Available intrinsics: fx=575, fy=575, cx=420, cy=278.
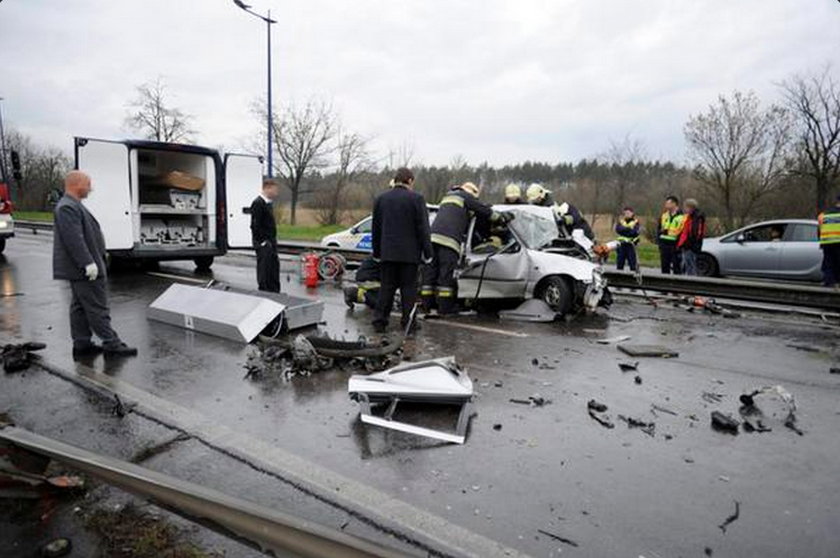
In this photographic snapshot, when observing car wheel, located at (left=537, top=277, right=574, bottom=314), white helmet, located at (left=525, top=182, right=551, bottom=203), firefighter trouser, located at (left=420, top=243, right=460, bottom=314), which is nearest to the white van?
firefighter trouser, located at (left=420, top=243, right=460, bottom=314)

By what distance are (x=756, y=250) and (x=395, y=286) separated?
9862mm

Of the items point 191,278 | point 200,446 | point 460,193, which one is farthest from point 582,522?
point 191,278

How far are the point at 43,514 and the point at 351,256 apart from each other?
37.3 feet

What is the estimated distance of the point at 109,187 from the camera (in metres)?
10.3

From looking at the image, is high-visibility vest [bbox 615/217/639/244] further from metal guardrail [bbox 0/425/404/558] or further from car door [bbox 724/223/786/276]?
metal guardrail [bbox 0/425/404/558]

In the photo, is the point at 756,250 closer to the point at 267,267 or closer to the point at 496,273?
the point at 496,273

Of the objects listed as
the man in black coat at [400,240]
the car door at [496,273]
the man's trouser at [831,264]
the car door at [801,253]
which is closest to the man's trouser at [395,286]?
the man in black coat at [400,240]

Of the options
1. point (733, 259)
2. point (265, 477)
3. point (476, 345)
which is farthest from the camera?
point (733, 259)

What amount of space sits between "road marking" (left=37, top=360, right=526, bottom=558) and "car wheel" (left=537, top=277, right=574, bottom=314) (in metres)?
4.95

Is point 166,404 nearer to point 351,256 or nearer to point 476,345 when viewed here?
point 476,345

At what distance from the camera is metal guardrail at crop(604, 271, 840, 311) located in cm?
850

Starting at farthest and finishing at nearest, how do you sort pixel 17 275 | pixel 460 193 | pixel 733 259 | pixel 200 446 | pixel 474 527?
1. pixel 733 259
2. pixel 17 275
3. pixel 460 193
4. pixel 200 446
5. pixel 474 527

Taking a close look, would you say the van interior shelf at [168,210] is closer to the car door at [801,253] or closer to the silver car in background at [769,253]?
the silver car in background at [769,253]

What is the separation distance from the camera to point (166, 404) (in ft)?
14.0
